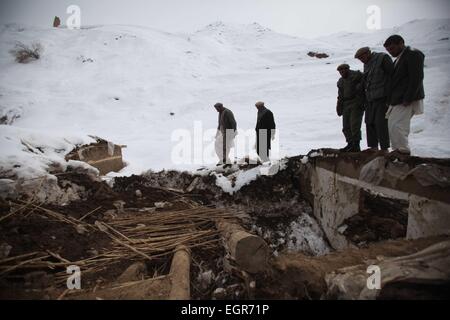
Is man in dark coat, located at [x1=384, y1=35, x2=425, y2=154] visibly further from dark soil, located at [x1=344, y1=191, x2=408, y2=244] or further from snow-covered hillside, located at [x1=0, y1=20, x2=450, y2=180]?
snow-covered hillside, located at [x1=0, y1=20, x2=450, y2=180]

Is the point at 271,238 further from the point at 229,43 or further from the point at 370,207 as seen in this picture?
the point at 229,43

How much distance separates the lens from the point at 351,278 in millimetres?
2135

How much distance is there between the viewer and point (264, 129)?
6641 millimetres

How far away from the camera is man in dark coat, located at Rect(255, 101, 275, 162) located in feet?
21.6

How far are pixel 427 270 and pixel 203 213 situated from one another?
3345 millimetres

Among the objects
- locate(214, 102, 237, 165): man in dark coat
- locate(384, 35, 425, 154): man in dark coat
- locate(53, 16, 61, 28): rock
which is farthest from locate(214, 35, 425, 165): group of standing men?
locate(53, 16, 61, 28): rock

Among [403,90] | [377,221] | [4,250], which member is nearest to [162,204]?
[4,250]

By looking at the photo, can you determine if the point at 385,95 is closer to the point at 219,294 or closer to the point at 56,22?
the point at 219,294

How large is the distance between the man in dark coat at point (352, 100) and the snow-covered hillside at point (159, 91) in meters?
3.04

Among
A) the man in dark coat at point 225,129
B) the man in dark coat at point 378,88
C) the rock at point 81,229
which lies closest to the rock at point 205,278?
the rock at point 81,229

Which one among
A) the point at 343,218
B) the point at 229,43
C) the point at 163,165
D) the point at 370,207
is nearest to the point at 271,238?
the point at 343,218

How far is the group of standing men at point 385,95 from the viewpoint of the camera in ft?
11.4

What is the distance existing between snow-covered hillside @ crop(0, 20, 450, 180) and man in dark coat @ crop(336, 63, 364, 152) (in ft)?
9.96

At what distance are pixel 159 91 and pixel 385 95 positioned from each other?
15787 mm
